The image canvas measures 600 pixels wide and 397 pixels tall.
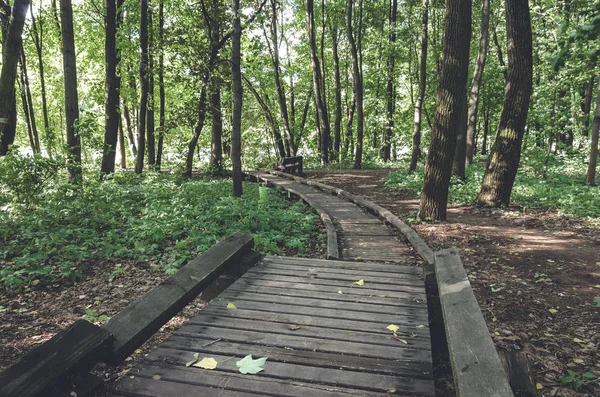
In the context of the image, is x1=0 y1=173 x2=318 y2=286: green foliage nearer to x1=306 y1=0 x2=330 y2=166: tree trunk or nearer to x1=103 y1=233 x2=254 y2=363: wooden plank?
x1=103 y1=233 x2=254 y2=363: wooden plank

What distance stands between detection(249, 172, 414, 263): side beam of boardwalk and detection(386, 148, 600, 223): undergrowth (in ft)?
11.0

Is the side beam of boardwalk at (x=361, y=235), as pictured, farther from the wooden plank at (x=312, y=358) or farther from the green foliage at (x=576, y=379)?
the wooden plank at (x=312, y=358)

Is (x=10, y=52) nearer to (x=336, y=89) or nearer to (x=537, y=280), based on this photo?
(x=537, y=280)

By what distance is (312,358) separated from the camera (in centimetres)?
253

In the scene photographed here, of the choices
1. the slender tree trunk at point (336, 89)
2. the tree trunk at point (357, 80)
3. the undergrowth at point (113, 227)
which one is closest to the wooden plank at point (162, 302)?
the undergrowth at point (113, 227)

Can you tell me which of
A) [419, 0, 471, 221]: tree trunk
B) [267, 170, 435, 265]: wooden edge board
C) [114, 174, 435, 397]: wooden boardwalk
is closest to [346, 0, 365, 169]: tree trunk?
[267, 170, 435, 265]: wooden edge board

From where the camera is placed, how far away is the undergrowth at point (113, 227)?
605cm

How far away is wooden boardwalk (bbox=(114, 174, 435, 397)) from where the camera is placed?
2.23 m

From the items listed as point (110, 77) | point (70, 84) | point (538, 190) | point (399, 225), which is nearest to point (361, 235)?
point (399, 225)

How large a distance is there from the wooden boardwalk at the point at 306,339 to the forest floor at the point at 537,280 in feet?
4.45

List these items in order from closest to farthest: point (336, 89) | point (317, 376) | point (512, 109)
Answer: point (317, 376), point (512, 109), point (336, 89)

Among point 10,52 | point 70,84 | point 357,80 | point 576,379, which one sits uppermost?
point 357,80

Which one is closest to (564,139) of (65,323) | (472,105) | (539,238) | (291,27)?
(472,105)

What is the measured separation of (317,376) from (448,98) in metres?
7.27
